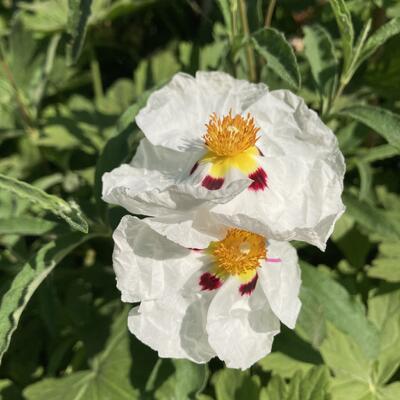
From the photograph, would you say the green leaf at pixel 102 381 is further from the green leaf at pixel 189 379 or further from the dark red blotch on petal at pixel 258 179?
the dark red blotch on petal at pixel 258 179

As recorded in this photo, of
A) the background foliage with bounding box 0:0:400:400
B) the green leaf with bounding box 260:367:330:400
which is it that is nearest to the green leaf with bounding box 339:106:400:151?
the background foliage with bounding box 0:0:400:400

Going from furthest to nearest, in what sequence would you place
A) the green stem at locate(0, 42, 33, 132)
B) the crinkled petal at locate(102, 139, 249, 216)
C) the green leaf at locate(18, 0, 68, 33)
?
1. the green leaf at locate(18, 0, 68, 33)
2. the green stem at locate(0, 42, 33, 132)
3. the crinkled petal at locate(102, 139, 249, 216)

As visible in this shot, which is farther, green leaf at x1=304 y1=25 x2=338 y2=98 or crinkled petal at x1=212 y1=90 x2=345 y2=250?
green leaf at x1=304 y1=25 x2=338 y2=98

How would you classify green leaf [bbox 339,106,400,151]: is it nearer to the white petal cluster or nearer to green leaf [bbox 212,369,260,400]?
the white petal cluster

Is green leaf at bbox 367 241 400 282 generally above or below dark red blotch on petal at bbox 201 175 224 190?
below

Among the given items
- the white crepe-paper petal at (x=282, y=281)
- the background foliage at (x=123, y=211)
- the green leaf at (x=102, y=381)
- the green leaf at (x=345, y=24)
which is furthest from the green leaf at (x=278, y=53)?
the green leaf at (x=102, y=381)

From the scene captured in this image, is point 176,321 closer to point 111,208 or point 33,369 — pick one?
point 111,208
